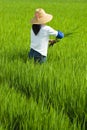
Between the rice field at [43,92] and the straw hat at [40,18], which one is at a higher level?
the straw hat at [40,18]

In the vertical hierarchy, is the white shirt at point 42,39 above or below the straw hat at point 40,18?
below

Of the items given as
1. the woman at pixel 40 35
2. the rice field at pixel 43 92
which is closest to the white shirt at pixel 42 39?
the woman at pixel 40 35

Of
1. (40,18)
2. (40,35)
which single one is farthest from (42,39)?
(40,18)

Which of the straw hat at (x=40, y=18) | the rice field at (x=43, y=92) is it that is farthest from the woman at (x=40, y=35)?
the rice field at (x=43, y=92)

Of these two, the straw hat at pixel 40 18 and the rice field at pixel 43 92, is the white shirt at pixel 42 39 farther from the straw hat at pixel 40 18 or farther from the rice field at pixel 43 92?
the rice field at pixel 43 92

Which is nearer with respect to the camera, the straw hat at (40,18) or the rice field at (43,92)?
the rice field at (43,92)

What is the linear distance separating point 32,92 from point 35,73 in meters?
0.33

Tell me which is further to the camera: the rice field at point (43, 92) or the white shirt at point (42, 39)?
the white shirt at point (42, 39)

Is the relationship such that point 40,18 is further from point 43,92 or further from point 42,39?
point 43,92

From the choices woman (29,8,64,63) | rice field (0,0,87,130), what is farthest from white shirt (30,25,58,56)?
rice field (0,0,87,130)

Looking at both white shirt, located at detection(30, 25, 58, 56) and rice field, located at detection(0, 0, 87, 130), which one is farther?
white shirt, located at detection(30, 25, 58, 56)

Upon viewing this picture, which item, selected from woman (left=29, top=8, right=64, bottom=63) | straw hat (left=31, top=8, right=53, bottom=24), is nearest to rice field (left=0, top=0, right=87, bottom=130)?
woman (left=29, top=8, right=64, bottom=63)

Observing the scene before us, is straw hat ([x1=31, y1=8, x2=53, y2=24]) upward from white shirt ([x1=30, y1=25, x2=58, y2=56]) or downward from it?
upward

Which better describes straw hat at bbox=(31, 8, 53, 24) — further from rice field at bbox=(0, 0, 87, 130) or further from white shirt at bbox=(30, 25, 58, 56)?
rice field at bbox=(0, 0, 87, 130)
